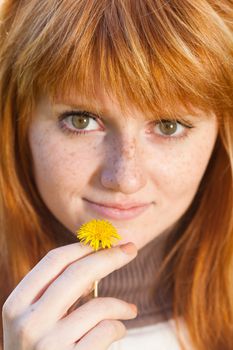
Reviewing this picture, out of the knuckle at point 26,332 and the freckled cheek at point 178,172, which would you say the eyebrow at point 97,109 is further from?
the knuckle at point 26,332

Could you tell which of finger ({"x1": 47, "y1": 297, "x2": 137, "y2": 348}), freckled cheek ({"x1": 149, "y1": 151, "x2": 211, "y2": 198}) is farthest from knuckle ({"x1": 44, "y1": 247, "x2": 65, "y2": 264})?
freckled cheek ({"x1": 149, "y1": 151, "x2": 211, "y2": 198})

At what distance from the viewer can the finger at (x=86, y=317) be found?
121cm

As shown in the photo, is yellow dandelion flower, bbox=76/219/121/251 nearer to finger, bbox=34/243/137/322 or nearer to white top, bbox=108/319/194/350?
finger, bbox=34/243/137/322

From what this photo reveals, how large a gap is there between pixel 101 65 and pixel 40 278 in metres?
0.46

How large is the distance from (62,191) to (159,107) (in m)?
0.32

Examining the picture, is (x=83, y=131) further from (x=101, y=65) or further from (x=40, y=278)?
(x=40, y=278)

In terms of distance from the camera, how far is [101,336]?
49.6 inches

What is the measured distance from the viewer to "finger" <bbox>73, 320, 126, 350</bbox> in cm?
123

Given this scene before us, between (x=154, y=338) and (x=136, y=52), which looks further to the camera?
(x=154, y=338)

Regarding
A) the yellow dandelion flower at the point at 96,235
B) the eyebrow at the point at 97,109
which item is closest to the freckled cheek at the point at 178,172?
the eyebrow at the point at 97,109

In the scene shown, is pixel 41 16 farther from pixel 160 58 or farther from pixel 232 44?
pixel 232 44

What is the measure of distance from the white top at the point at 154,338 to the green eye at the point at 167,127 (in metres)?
0.64

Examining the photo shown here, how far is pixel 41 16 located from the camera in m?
1.41

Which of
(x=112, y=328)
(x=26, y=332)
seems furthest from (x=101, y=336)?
(x=26, y=332)
